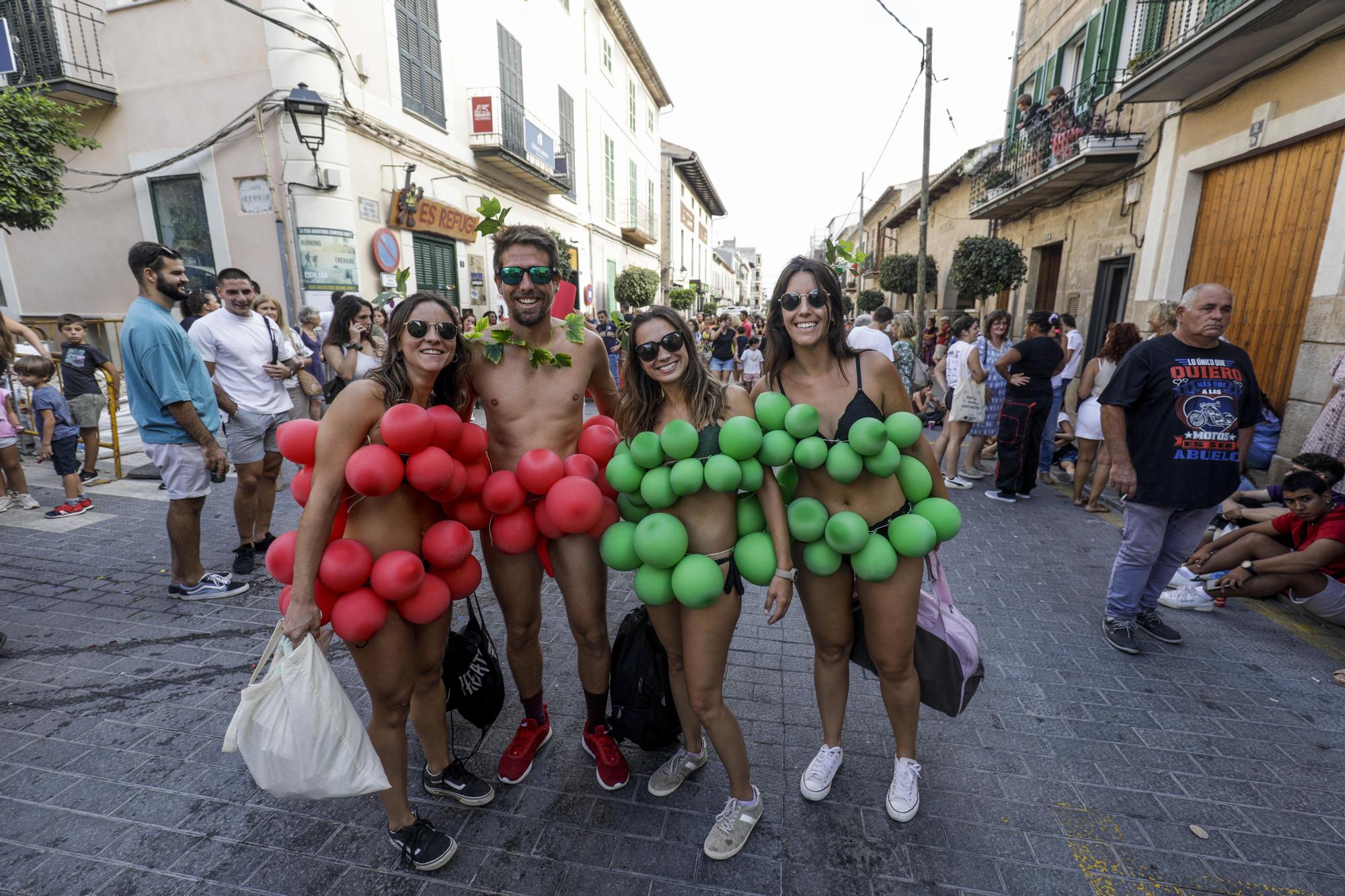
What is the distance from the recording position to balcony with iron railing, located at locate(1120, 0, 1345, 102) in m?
5.49

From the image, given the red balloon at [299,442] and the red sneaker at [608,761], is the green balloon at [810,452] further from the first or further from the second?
the red balloon at [299,442]

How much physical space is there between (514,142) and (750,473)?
14.5 meters

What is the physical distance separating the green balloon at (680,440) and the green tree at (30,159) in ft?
35.5

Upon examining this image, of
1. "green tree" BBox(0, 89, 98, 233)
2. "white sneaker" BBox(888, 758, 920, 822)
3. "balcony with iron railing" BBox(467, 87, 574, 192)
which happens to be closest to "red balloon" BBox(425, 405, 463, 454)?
"white sneaker" BBox(888, 758, 920, 822)

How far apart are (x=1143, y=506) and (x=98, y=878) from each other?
5040 mm

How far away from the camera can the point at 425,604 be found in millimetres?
2025

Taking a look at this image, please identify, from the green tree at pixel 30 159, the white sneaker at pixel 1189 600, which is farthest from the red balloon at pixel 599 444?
the green tree at pixel 30 159

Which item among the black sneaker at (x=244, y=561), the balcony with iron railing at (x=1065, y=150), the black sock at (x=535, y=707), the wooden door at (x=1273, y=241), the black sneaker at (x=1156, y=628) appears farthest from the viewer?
the balcony with iron railing at (x=1065, y=150)

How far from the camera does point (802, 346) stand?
2326 millimetres

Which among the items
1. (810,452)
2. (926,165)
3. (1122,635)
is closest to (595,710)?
(810,452)

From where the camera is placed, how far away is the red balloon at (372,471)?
6.06 ft

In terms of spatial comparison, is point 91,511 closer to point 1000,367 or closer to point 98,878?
point 98,878

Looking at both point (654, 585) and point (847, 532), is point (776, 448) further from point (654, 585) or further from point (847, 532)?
point (654, 585)

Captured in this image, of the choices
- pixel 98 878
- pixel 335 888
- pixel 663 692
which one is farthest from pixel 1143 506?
pixel 98 878
